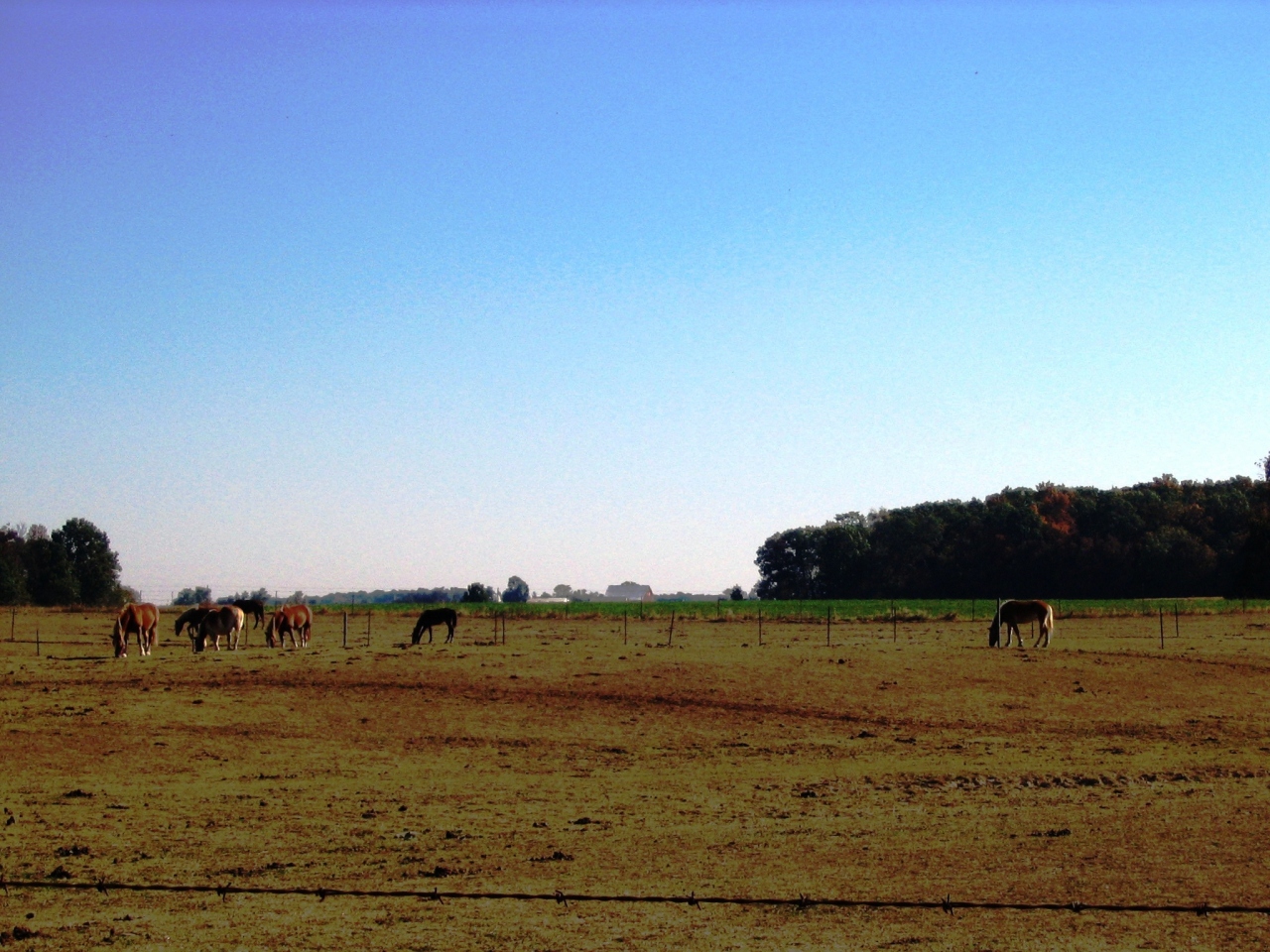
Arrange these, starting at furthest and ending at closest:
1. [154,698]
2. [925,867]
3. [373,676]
Answer: [373,676], [154,698], [925,867]

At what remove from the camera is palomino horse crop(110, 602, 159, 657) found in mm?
34844

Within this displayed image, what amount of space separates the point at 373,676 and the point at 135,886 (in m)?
17.9

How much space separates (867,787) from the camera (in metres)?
17.7

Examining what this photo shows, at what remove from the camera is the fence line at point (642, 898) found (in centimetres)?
1037

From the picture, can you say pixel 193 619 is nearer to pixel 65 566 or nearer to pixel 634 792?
pixel 634 792

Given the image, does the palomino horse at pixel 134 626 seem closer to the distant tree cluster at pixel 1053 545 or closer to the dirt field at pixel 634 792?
the dirt field at pixel 634 792

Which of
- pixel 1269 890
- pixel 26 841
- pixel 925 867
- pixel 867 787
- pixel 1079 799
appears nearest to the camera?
pixel 1269 890

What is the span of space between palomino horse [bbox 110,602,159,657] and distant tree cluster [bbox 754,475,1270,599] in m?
71.2

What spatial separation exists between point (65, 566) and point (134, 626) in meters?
79.3

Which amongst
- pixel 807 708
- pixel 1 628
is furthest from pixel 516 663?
pixel 1 628

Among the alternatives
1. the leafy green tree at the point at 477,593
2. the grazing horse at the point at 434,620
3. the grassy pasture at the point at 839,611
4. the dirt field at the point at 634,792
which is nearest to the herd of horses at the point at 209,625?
the grazing horse at the point at 434,620

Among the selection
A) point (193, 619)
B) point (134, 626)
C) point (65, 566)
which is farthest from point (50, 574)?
point (134, 626)

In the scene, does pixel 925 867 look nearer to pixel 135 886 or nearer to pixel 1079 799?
pixel 1079 799

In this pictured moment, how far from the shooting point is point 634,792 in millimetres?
17312
